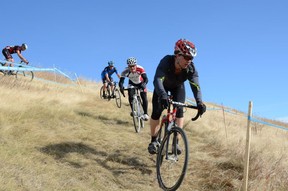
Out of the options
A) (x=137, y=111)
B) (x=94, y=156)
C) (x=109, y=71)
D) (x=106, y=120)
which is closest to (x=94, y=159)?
(x=94, y=156)

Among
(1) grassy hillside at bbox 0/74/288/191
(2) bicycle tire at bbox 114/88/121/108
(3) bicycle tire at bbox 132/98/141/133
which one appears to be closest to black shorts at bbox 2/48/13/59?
(2) bicycle tire at bbox 114/88/121/108

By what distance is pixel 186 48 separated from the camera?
582cm

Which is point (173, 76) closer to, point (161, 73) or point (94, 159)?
point (161, 73)

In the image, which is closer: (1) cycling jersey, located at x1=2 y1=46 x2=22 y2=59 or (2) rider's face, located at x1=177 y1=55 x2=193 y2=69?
(2) rider's face, located at x1=177 y1=55 x2=193 y2=69

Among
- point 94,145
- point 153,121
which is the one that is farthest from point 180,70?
point 94,145

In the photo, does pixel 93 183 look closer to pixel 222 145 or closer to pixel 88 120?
pixel 222 145

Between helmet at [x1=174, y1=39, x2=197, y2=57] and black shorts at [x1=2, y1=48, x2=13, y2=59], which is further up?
black shorts at [x1=2, y1=48, x2=13, y2=59]

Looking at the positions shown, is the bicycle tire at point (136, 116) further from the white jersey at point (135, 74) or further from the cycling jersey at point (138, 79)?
the white jersey at point (135, 74)

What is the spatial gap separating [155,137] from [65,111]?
5.29 metres

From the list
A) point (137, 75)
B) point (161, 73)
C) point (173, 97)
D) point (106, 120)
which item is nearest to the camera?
point (161, 73)

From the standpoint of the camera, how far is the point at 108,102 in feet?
56.0

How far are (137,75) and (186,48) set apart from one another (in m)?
5.25

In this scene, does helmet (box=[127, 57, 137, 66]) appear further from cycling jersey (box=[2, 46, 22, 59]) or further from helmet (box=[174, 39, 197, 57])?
cycling jersey (box=[2, 46, 22, 59])

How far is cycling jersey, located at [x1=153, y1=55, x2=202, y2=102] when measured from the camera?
606 centimetres
